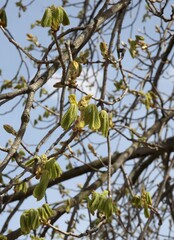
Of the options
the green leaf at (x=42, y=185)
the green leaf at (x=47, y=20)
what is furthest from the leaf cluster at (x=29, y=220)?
the green leaf at (x=47, y=20)

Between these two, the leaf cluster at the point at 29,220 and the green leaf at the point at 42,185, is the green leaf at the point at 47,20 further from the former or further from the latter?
the leaf cluster at the point at 29,220

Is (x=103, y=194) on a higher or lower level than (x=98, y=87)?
lower

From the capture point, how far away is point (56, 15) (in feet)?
4.30

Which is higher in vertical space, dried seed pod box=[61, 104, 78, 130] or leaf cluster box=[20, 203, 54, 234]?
dried seed pod box=[61, 104, 78, 130]

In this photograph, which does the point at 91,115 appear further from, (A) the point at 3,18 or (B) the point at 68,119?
(A) the point at 3,18

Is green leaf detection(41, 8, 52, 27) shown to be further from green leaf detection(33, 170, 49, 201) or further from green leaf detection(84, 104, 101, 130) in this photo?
green leaf detection(33, 170, 49, 201)

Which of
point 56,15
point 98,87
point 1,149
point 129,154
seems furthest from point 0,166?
point 98,87

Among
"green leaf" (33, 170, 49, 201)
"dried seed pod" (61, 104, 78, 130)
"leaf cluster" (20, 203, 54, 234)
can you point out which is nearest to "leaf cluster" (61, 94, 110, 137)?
"dried seed pod" (61, 104, 78, 130)

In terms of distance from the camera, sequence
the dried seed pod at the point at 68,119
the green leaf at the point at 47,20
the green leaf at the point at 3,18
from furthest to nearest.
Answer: the green leaf at the point at 3,18, the green leaf at the point at 47,20, the dried seed pod at the point at 68,119

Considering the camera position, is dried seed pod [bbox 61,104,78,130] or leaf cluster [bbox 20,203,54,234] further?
leaf cluster [bbox 20,203,54,234]

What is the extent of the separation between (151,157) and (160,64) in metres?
0.63

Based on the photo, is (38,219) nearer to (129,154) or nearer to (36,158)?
(36,158)

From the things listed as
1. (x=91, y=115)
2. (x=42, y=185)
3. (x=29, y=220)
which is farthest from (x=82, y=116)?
(x=29, y=220)

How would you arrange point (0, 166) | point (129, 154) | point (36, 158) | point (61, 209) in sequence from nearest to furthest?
point (0, 166) → point (36, 158) → point (61, 209) → point (129, 154)
